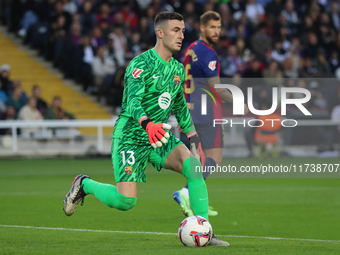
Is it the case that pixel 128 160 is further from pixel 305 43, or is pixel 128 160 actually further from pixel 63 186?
pixel 305 43

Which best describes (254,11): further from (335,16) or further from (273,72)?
(273,72)

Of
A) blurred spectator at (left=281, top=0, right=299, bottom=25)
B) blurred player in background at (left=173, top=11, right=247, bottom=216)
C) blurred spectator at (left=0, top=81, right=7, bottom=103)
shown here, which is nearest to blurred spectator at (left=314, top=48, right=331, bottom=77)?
blurred spectator at (left=281, top=0, right=299, bottom=25)

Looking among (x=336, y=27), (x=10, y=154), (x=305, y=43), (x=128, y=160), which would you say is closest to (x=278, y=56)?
(x=305, y=43)

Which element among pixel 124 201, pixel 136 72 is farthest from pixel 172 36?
pixel 124 201

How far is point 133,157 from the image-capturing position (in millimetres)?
6012

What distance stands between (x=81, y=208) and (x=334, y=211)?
3.58 metres

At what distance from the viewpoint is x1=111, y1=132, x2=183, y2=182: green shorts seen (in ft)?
19.7

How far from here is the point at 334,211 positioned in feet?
28.0

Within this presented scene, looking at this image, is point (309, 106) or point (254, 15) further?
point (254, 15)

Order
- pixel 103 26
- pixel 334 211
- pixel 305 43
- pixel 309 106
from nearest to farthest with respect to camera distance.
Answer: pixel 334 211 < pixel 309 106 < pixel 103 26 < pixel 305 43

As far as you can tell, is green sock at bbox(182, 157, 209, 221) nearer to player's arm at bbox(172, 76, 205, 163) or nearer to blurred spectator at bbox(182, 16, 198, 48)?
player's arm at bbox(172, 76, 205, 163)

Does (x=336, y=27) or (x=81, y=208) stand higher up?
(x=336, y=27)

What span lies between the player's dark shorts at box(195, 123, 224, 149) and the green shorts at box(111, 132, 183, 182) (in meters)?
2.02

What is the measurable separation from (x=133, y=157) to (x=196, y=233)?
3.26 ft
